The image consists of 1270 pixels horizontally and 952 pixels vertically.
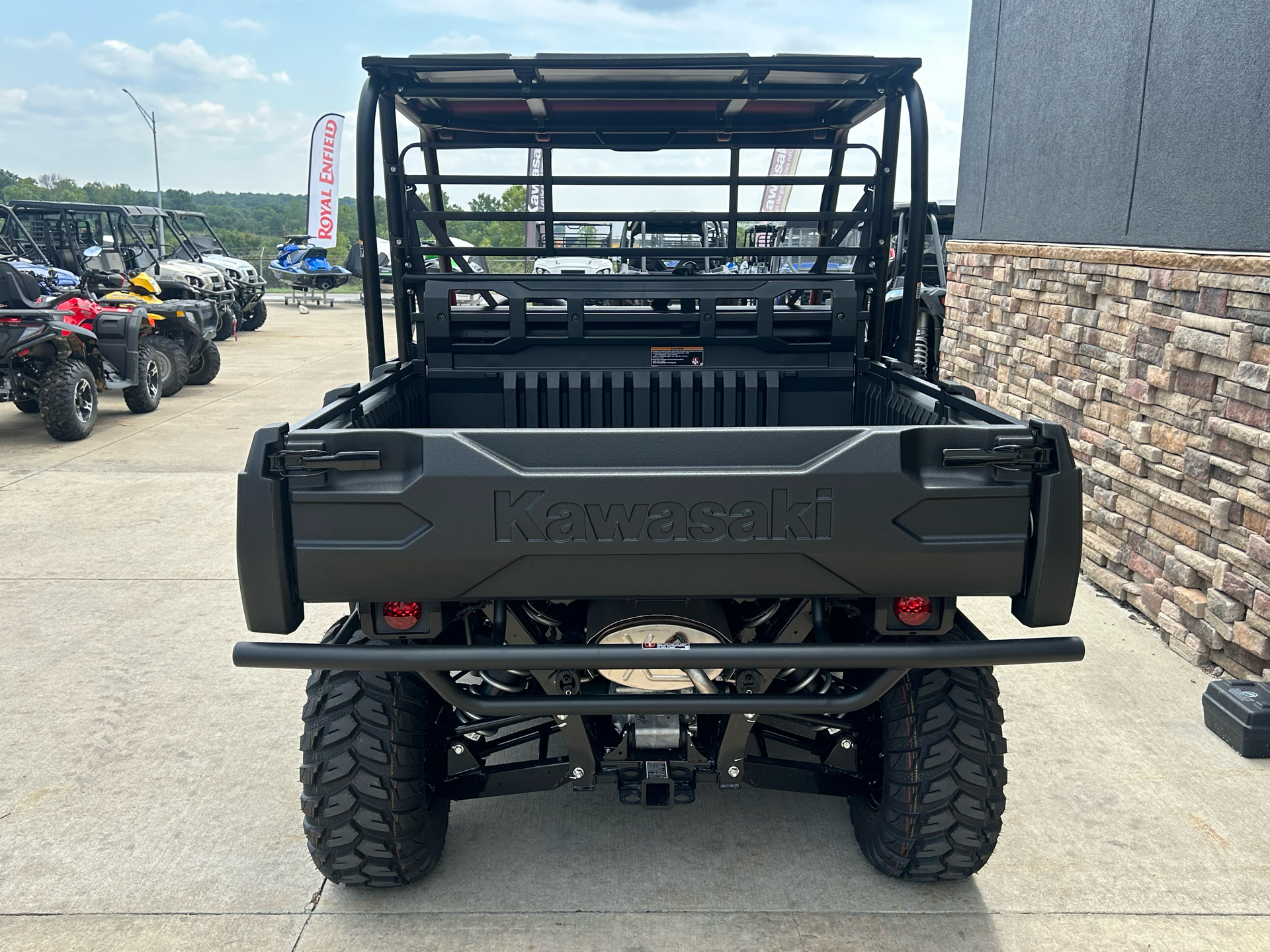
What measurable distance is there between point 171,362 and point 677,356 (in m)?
9.45

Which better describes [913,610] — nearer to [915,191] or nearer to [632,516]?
[632,516]

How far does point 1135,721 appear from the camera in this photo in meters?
3.90

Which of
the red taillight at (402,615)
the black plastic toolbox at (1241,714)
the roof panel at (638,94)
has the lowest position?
the black plastic toolbox at (1241,714)

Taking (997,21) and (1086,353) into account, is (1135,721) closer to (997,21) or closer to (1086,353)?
(1086,353)

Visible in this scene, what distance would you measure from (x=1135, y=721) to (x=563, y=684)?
8.07 ft

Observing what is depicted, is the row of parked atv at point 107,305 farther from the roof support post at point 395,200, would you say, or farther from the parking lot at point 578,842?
the roof support post at point 395,200

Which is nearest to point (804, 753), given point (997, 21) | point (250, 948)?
point (250, 948)

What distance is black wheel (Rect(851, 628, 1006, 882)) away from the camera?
2717 mm

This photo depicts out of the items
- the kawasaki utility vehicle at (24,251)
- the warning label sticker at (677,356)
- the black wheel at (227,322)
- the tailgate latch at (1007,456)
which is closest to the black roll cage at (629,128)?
the warning label sticker at (677,356)

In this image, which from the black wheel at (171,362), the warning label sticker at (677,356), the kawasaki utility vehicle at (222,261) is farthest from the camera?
the kawasaki utility vehicle at (222,261)

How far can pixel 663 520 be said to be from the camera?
2.29 meters

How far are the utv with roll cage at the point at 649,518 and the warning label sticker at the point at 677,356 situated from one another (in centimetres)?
1

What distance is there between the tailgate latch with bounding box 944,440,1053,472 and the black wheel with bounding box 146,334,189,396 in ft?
34.8

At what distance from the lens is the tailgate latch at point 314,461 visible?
2240 mm
